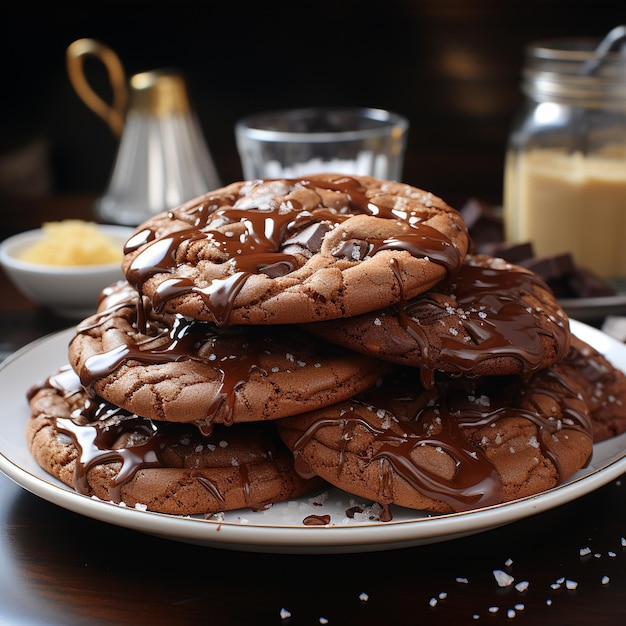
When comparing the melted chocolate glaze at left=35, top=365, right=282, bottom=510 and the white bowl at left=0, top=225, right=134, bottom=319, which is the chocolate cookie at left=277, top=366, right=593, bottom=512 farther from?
the white bowl at left=0, top=225, right=134, bottom=319

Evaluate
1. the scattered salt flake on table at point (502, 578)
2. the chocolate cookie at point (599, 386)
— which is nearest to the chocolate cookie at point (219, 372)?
the scattered salt flake on table at point (502, 578)

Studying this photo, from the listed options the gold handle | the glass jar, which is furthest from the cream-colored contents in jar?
the gold handle

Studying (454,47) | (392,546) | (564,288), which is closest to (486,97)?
(454,47)

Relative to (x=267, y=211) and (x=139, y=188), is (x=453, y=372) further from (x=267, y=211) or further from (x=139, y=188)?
(x=139, y=188)

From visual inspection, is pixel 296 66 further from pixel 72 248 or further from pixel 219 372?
pixel 219 372

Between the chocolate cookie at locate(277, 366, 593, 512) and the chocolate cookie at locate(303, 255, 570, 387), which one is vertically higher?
the chocolate cookie at locate(303, 255, 570, 387)

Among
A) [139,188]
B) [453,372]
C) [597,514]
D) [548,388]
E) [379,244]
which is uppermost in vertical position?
[379,244]
